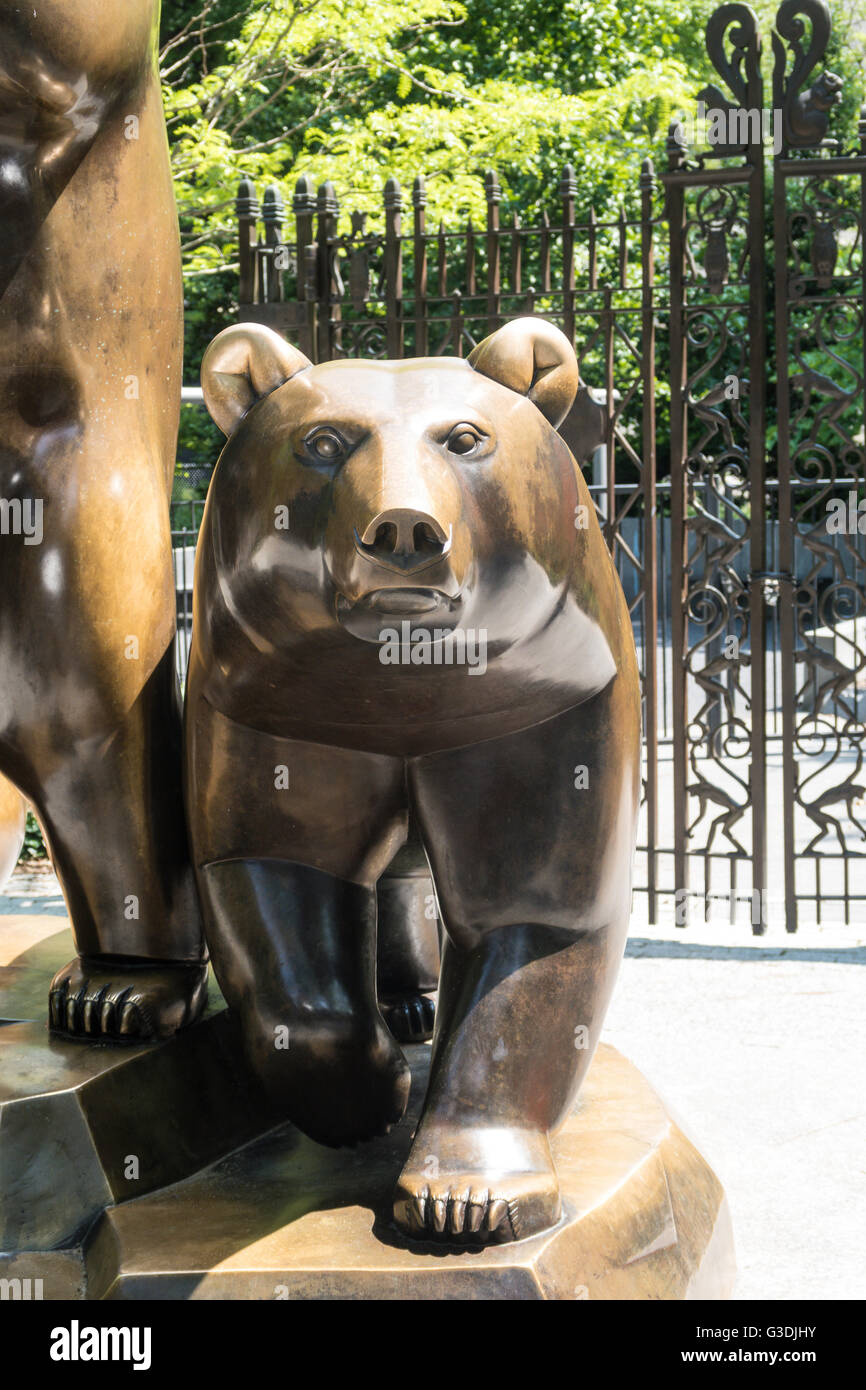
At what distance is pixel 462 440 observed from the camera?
165 centimetres

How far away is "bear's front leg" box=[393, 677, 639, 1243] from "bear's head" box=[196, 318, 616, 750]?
105 mm

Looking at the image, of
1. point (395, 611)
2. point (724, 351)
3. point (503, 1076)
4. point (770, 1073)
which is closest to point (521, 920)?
point (503, 1076)

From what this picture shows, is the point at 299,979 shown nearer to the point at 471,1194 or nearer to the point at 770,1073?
the point at 471,1194

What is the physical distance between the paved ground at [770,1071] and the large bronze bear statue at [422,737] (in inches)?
25.1

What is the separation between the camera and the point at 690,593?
5918 millimetres

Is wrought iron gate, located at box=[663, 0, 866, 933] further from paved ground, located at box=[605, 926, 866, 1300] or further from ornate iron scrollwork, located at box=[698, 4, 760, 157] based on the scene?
paved ground, located at box=[605, 926, 866, 1300]

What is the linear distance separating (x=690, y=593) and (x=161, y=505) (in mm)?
4022

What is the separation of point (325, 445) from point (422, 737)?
37 centimetres

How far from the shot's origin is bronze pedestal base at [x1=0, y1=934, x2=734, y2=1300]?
1.71 meters

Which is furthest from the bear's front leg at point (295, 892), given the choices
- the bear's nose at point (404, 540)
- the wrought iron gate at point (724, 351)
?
the wrought iron gate at point (724, 351)

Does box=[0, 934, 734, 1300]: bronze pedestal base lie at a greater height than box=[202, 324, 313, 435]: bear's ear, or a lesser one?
lesser

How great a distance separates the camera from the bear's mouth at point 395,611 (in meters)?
1.52

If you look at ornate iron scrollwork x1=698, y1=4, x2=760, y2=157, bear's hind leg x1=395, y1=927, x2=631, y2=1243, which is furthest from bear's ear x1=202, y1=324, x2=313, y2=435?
ornate iron scrollwork x1=698, y1=4, x2=760, y2=157

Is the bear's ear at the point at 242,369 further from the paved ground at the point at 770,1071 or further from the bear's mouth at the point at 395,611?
the paved ground at the point at 770,1071
